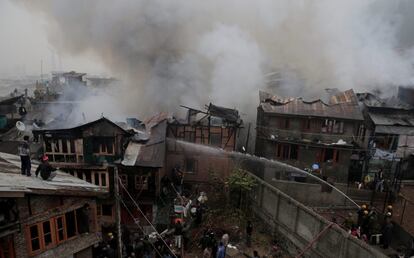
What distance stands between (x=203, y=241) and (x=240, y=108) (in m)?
17.3

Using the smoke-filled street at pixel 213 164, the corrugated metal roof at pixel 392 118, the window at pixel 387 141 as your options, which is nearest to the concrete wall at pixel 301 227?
the smoke-filled street at pixel 213 164

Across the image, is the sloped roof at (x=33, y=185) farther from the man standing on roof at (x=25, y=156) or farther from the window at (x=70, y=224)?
the window at (x=70, y=224)

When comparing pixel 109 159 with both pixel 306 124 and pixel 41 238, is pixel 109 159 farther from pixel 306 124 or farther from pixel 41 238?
pixel 306 124

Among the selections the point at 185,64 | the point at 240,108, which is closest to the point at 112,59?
the point at 185,64

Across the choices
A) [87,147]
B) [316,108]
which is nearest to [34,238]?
[87,147]

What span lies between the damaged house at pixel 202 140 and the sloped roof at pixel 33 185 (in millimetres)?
10656

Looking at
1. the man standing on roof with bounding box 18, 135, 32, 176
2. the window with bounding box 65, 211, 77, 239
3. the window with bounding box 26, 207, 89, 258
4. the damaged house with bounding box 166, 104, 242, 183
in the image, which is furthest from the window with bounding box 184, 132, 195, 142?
the man standing on roof with bounding box 18, 135, 32, 176

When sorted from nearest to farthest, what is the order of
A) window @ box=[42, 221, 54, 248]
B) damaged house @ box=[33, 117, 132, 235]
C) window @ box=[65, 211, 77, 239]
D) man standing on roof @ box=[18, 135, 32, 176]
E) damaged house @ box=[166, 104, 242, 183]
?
1. man standing on roof @ box=[18, 135, 32, 176]
2. window @ box=[42, 221, 54, 248]
3. window @ box=[65, 211, 77, 239]
4. damaged house @ box=[33, 117, 132, 235]
5. damaged house @ box=[166, 104, 242, 183]

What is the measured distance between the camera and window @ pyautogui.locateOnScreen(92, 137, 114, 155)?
1769 centimetres

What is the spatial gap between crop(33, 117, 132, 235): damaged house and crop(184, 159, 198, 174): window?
19.3ft

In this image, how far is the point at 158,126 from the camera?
878 inches

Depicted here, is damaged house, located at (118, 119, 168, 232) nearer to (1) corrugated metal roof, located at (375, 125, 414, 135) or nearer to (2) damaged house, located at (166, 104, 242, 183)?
(2) damaged house, located at (166, 104, 242, 183)

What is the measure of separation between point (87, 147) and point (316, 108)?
16126 mm

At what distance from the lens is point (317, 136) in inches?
966
